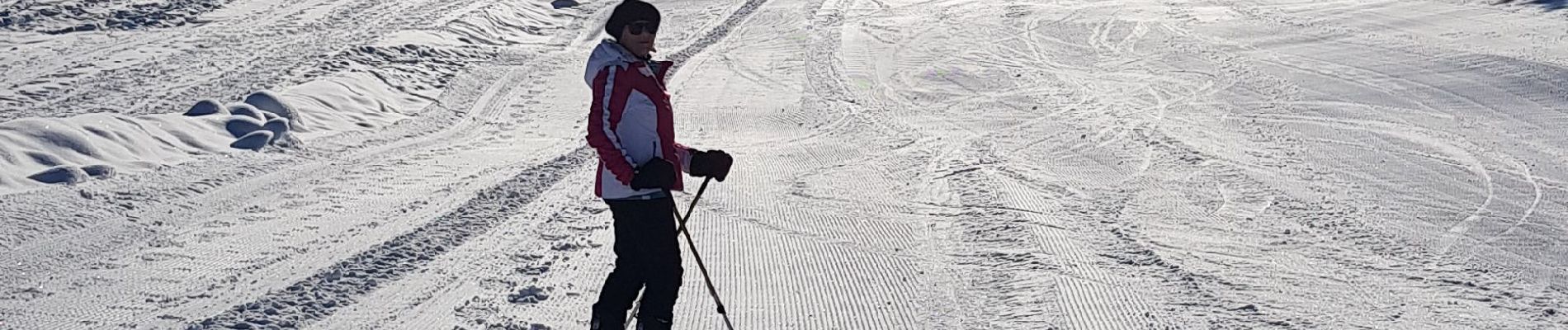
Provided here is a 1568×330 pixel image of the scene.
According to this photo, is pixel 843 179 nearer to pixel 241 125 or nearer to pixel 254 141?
pixel 254 141

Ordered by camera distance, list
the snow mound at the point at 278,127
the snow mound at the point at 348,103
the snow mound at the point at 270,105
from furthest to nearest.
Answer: the snow mound at the point at 348,103 → the snow mound at the point at 270,105 → the snow mound at the point at 278,127

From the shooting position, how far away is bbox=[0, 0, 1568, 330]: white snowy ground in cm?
552

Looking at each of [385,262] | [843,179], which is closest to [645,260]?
[385,262]

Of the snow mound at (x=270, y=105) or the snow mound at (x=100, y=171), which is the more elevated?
the snow mound at (x=100, y=171)

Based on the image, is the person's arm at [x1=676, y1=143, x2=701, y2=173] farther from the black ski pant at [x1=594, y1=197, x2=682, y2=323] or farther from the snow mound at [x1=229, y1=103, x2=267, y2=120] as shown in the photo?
the snow mound at [x1=229, y1=103, x2=267, y2=120]

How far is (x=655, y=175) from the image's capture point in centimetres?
386

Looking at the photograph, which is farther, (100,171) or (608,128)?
(100,171)

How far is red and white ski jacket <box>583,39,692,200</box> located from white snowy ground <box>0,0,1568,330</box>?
1.32 m

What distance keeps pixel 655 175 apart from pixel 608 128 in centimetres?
23

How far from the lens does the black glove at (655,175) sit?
12.7ft

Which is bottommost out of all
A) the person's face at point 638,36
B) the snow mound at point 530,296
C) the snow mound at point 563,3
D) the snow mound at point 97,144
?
the snow mound at point 563,3

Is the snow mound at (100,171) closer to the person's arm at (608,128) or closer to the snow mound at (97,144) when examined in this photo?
the snow mound at (97,144)

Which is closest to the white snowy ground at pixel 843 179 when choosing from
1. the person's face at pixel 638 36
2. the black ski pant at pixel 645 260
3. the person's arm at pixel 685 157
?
the black ski pant at pixel 645 260

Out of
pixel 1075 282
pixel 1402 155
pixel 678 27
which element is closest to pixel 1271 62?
pixel 1402 155
